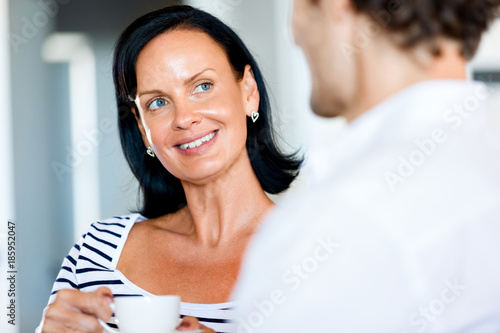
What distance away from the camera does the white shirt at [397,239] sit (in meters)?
0.58

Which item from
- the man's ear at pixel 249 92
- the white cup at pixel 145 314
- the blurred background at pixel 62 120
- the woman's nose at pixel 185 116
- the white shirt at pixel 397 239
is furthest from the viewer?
the blurred background at pixel 62 120

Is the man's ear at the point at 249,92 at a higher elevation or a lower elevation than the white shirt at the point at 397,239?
higher

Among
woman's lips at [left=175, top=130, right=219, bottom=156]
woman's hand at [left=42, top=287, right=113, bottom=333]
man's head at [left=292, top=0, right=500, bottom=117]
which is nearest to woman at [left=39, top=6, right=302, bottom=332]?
woman's lips at [left=175, top=130, right=219, bottom=156]

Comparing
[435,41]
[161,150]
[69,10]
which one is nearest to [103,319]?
[161,150]

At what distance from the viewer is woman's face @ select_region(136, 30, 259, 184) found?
149 cm

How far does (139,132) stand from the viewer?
175 centimetres

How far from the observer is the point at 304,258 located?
1.94ft

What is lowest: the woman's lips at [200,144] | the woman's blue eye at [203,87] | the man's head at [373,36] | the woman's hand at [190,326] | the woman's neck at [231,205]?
the woman's hand at [190,326]

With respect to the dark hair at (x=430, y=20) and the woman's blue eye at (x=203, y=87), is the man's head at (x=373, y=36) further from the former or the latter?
the woman's blue eye at (x=203, y=87)

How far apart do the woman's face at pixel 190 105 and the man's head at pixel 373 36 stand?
76 centimetres

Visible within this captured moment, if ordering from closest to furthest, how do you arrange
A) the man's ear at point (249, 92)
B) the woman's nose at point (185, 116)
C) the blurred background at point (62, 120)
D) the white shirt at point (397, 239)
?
the white shirt at point (397, 239) → the woman's nose at point (185, 116) → the man's ear at point (249, 92) → the blurred background at point (62, 120)

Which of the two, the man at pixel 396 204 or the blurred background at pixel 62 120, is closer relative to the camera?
the man at pixel 396 204

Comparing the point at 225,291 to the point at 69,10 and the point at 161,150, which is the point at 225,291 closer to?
the point at 161,150

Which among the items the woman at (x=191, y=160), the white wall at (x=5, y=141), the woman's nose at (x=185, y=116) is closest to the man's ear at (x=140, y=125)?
the woman at (x=191, y=160)
